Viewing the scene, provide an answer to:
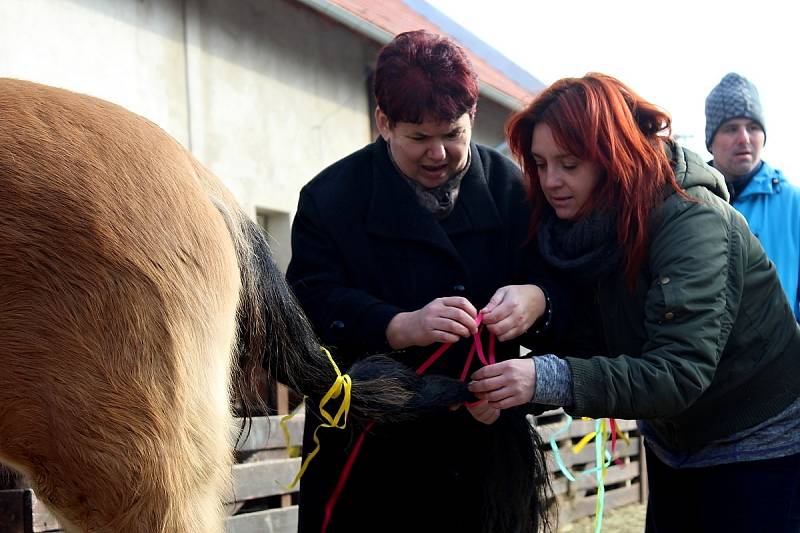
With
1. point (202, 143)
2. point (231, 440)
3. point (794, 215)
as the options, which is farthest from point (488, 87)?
point (231, 440)

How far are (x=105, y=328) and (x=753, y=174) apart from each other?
3265 millimetres

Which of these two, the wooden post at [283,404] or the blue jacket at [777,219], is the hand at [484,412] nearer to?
the blue jacket at [777,219]

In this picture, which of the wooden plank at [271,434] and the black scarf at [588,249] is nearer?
the black scarf at [588,249]

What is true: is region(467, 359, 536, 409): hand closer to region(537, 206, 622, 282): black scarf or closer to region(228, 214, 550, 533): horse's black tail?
region(228, 214, 550, 533): horse's black tail

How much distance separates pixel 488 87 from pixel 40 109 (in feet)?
28.2

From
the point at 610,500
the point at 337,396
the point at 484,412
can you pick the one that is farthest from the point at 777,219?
the point at 610,500

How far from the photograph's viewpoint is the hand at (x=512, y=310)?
219cm

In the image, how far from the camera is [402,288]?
2467 millimetres

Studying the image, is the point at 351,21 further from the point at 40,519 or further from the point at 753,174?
the point at 40,519

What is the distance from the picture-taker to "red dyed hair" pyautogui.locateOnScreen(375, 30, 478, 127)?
7.60 feet

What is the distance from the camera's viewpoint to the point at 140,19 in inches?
271

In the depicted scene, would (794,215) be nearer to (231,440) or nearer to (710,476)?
(710,476)

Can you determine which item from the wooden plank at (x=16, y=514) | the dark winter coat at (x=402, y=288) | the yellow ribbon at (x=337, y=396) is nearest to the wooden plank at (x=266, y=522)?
the wooden plank at (x=16, y=514)

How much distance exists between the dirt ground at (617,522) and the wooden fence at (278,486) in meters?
0.06
